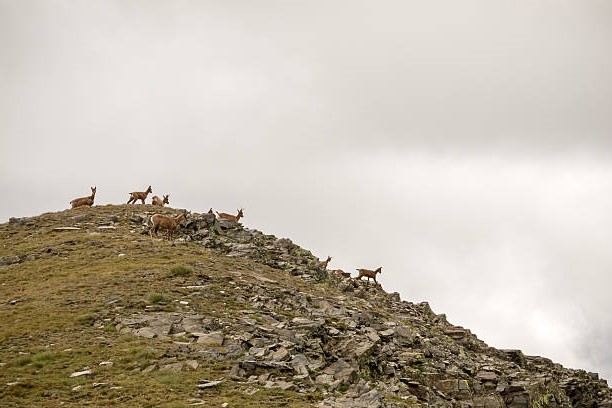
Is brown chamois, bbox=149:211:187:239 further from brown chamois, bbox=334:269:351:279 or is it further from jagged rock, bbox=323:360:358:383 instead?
jagged rock, bbox=323:360:358:383

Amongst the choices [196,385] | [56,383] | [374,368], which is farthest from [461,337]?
[56,383]

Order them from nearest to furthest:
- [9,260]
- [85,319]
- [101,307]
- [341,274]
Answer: [85,319]
[101,307]
[9,260]
[341,274]

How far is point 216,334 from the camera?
26.7 meters

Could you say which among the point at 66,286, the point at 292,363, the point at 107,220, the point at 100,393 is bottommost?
the point at 100,393

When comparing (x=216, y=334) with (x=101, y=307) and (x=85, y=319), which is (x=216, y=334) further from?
(x=101, y=307)

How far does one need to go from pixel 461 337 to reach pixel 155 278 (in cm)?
2234

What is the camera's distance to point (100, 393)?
21.2 meters

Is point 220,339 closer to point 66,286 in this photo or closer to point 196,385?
point 196,385

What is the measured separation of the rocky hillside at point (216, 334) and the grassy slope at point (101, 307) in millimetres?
85

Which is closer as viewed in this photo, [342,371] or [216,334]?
[342,371]

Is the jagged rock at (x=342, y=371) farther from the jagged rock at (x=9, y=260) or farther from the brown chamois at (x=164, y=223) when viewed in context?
the jagged rock at (x=9, y=260)

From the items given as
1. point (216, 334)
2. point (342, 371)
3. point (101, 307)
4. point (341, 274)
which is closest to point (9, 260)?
point (101, 307)

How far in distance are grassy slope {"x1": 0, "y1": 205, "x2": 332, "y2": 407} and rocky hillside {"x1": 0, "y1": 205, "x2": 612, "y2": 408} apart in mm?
85

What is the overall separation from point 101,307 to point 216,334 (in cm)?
667
